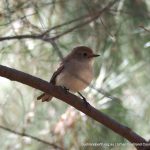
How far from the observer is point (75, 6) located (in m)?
3.71

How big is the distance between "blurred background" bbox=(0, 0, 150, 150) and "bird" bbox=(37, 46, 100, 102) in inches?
4.1

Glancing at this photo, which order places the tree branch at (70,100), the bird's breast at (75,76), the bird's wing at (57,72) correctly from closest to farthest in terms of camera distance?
the tree branch at (70,100), the bird's breast at (75,76), the bird's wing at (57,72)

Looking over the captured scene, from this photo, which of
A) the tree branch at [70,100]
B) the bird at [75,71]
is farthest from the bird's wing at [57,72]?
the tree branch at [70,100]

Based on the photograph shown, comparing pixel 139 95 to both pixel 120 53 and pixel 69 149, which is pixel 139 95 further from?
pixel 69 149

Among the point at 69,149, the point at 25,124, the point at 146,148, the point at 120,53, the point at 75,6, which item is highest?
the point at 75,6

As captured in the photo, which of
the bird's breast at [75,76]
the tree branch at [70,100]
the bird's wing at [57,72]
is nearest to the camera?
the tree branch at [70,100]

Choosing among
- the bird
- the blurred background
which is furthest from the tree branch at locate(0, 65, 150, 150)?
the blurred background

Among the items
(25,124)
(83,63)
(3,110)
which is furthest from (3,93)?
(83,63)

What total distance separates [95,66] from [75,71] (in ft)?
1.39

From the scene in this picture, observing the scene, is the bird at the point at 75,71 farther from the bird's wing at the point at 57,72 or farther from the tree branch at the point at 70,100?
the tree branch at the point at 70,100

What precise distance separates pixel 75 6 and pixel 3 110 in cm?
91

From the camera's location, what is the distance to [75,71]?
10.7 feet

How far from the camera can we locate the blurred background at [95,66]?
3377 mm

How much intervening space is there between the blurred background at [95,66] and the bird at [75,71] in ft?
0.34
